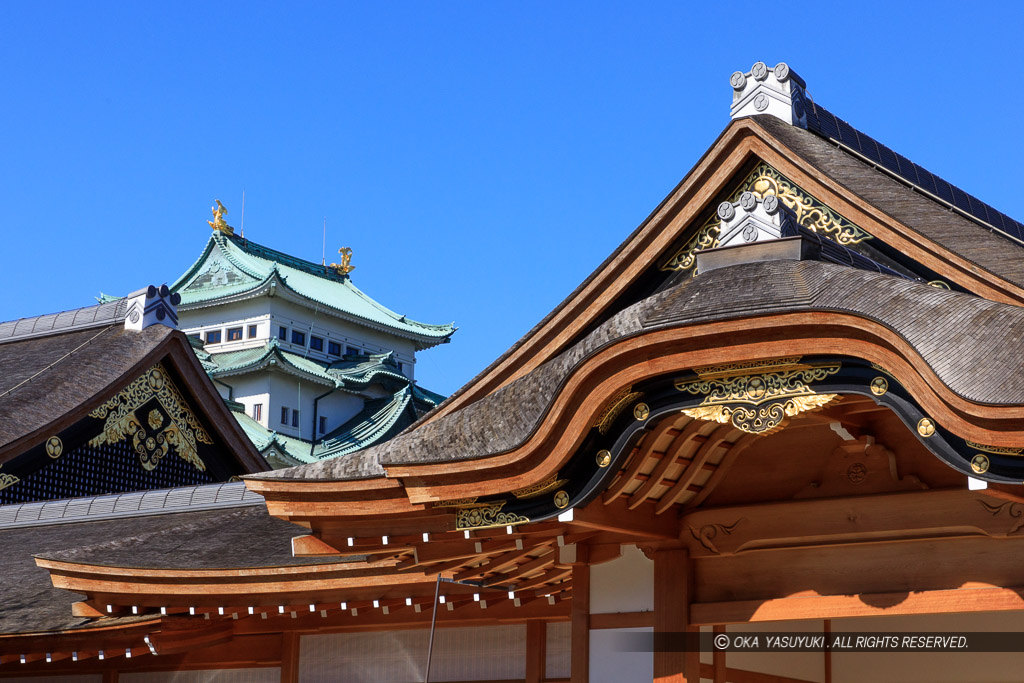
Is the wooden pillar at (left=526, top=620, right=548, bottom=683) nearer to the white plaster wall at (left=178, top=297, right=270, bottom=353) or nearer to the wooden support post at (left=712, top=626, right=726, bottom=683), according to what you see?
the wooden support post at (left=712, top=626, right=726, bottom=683)

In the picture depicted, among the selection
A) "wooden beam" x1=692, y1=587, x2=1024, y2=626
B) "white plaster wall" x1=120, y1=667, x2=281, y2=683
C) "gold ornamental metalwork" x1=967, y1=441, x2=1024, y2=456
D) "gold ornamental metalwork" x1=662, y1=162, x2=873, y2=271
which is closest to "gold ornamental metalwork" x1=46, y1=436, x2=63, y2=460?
"white plaster wall" x1=120, y1=667, x2=281, y2=683

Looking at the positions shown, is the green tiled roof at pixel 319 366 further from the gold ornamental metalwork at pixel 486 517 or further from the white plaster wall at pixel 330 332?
the gold ornamental metalwork at pixel 486 517

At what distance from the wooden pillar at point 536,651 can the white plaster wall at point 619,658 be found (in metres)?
1.48

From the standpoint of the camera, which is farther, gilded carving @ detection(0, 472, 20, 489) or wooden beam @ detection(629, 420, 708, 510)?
gilded carving @ detection(0, 472, 20, 489)

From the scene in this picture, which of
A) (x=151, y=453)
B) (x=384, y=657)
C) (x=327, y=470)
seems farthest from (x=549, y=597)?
(x=151, y=453)

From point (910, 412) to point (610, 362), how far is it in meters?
1.54

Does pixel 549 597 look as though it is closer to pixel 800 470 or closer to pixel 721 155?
pixel 800 470

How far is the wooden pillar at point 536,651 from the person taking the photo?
379 inches

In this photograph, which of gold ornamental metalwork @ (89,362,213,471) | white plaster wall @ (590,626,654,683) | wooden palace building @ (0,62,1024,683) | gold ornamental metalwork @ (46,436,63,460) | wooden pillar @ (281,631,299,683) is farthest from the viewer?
gold ornamental metalwork @ (89,362,213,471)

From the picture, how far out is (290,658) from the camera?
10.7 metres

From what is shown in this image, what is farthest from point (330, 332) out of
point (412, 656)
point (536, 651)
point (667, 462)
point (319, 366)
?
point (667, 462)

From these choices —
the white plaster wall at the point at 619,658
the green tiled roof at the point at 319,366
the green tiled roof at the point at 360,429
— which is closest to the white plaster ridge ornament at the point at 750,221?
the white plaster wall at the point at 619,658

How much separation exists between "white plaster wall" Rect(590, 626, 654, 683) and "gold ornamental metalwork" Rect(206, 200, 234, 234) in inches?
1597

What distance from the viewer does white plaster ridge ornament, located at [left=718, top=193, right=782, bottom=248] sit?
23.3 feet
